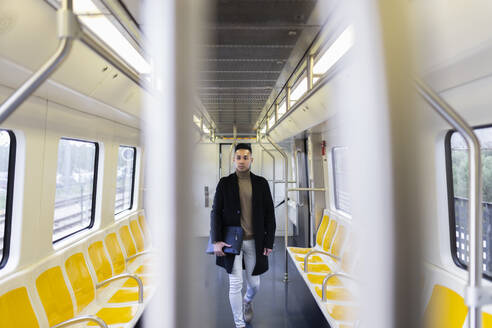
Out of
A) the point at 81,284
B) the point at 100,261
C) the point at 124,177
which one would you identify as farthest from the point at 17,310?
the point at 124,177

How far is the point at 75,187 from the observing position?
2.93m

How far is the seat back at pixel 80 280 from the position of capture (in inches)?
88.4

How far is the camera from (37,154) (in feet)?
6.70

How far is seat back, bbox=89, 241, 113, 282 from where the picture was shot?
8.82 feet

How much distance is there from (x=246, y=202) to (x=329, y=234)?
2.10 metres

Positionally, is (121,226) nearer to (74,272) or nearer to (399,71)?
(74,272)

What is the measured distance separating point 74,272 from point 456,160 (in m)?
3.11

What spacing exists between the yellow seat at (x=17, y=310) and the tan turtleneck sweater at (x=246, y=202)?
1477mm

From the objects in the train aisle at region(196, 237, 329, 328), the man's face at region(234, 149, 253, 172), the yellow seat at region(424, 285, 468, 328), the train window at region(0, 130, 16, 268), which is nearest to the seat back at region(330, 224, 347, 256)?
the train aisle at region(196, 237, 329, 328)

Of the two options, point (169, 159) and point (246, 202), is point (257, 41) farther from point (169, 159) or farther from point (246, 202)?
point (169, 159)

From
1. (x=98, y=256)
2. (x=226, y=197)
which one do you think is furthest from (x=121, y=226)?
(x=226, y=197)

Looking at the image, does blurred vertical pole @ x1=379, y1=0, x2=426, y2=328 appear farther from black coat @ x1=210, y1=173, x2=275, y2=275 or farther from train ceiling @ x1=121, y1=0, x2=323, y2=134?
black coat @ x1=210, y1=173, x2=275, y2=275

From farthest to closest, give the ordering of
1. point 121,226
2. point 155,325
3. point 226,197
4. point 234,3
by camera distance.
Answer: point 121,226 → point 226,197 → point 234,3 → point 155,325

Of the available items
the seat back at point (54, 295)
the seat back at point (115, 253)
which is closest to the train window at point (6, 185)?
the seat back at point (54, 295)
